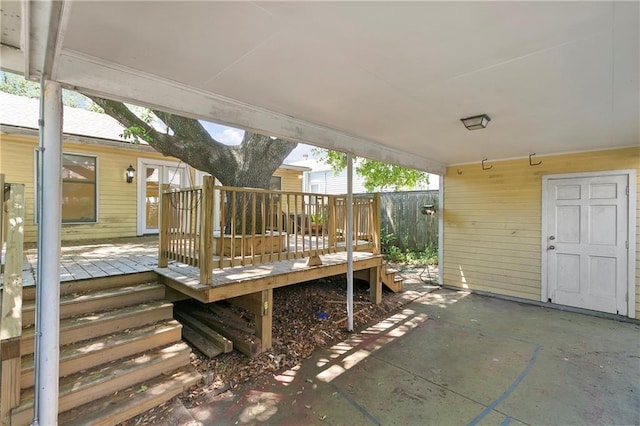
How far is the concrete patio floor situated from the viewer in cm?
240

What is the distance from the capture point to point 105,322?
9.19ft

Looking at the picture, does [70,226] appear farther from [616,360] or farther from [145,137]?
[616,360]

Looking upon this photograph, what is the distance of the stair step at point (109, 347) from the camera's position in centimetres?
238

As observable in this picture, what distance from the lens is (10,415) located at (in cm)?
204

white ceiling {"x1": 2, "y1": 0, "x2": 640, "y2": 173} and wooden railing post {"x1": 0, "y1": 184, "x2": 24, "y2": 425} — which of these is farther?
wooden railing post {"x1": 0, "y1": 184, "x2": 24, "y2": 425}

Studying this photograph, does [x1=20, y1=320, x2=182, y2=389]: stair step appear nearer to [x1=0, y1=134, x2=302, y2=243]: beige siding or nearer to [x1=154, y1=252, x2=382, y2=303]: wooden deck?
[x1=154, y1=252, x2=382, y2=303]: wooden deck

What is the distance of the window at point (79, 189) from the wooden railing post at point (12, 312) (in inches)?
200

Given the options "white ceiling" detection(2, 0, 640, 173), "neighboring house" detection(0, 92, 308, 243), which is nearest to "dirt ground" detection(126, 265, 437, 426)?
"white ceiling" detection(2, 0, 640, 173)

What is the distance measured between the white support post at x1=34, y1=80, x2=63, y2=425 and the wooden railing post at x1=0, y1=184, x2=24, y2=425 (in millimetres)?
281

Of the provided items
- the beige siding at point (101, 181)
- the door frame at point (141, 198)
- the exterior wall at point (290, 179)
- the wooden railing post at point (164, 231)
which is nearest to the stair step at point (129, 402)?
the wooden railing post at point (164, 231)

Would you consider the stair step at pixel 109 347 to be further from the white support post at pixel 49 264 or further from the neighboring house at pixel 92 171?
the neighboring house at pixel 92 171

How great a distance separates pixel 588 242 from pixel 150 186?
9294mm

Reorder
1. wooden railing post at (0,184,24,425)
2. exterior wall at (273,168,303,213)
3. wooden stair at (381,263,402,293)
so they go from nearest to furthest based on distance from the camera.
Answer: wooden railing post at (0,184,24,425) → wooden stair at (381,263,402,293) → exterior wall at (273,168,303,213)

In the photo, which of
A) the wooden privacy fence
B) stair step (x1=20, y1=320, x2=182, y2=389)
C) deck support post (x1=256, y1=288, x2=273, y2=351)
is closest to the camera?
stair step (x1=20, y1=320, x2=182, y2=389)
